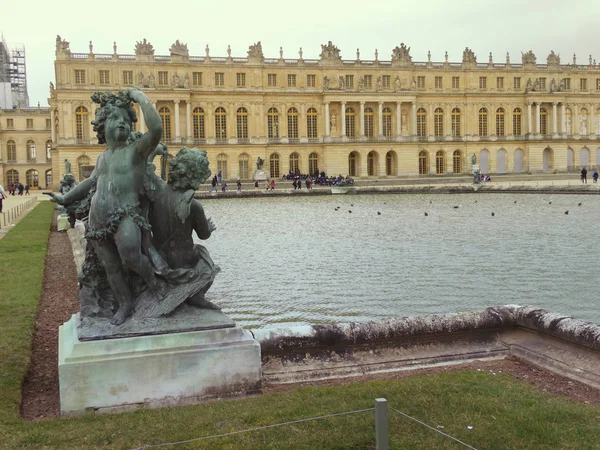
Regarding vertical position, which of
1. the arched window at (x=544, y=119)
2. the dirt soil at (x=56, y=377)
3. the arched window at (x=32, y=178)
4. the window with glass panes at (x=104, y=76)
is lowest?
the dirt soil at (x=56, y=377)

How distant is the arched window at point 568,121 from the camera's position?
71562mm

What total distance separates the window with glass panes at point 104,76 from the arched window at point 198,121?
327 inches

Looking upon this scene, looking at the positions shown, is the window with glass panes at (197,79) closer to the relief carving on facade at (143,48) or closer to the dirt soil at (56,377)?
the relief carving on facade at (143,48)

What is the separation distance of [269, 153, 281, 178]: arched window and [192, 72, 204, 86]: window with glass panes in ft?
32.1

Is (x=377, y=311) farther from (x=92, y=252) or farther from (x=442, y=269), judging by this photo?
(x=92, y=252)

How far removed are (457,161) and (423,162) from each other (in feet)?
13.0

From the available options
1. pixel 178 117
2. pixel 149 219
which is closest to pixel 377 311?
pixel 149 219

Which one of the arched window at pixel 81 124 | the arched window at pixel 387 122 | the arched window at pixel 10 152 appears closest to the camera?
the arched window at pixel 81 124

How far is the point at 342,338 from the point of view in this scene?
224 inches

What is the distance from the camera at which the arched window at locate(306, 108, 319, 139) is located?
65688mm

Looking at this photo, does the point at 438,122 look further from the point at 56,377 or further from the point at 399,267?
the point at 56,377

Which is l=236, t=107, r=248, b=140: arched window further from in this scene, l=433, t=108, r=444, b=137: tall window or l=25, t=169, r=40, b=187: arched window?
l=25, t=169, r=40, b=187: arched window

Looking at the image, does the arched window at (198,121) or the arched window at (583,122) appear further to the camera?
the arched window at (583,122)

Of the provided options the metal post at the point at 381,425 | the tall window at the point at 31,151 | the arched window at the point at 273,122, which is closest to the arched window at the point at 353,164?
the arched window at the point at 273,122
